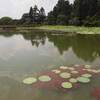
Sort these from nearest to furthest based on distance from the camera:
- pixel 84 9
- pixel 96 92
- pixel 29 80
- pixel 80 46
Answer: pixel 96 92 < pixel 29 80 < pixel 80 46 < pixel 84 9

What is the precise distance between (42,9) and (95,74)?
59184mm

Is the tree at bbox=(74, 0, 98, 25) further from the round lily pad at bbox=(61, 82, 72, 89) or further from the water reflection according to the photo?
the round lily pad at bbox=(61, 82, 72, 89)

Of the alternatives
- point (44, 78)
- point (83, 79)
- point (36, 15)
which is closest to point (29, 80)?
point (44, 78)

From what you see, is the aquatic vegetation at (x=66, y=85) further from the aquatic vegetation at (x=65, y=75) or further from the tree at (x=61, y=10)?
the tree at (x=61, y=10)

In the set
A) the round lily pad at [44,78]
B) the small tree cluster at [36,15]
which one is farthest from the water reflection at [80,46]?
the small tree cluster at [36,15]

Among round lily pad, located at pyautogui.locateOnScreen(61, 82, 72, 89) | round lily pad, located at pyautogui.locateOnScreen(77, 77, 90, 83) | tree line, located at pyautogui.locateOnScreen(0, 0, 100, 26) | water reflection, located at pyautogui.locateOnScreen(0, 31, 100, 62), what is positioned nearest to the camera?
round lily pad, located at pyautogui.locateOnScreen(61, 82, 72, 89)

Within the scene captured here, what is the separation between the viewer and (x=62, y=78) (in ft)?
15.8

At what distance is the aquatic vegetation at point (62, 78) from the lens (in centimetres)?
430

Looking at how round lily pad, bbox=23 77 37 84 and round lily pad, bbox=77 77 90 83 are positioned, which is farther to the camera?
round lily pad, bbox=23 77 37 84

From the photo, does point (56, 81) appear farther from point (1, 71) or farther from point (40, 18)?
point (40, 18)

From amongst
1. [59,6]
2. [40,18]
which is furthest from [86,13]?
[40,18]

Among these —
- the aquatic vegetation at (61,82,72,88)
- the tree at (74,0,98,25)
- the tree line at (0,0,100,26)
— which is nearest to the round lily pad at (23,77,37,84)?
the aquatic vegetation at (61,82,72,88)

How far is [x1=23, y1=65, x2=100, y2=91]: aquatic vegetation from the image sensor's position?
169 inches

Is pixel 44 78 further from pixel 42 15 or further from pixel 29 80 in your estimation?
pixel 42 15
